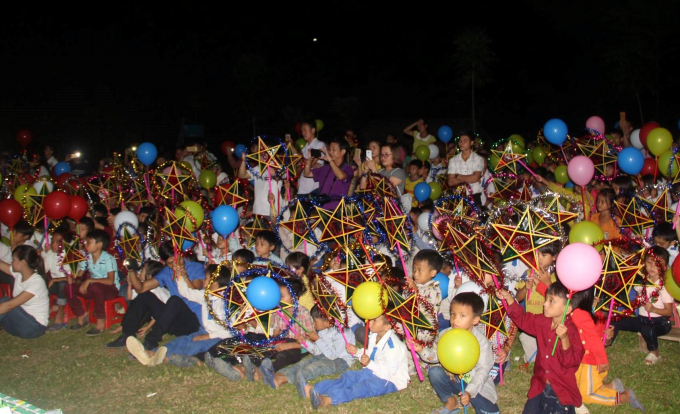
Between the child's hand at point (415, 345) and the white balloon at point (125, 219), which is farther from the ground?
the white balloon at point (125, 219)

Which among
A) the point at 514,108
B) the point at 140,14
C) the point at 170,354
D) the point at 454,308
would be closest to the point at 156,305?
the point at 170,354

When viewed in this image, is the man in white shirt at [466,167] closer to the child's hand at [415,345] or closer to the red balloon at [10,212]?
the child's hand at [415,345]

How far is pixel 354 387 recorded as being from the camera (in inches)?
184

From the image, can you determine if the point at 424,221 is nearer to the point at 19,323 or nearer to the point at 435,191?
the point at 435,191

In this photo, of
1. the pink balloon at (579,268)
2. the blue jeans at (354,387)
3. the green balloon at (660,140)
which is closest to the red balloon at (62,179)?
the blue jeans at (354,387)

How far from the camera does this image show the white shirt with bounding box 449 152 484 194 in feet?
26.6

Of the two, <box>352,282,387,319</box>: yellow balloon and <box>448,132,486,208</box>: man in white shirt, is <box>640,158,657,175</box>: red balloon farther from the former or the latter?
<box>352,282,387,319</box>: yellow balloon

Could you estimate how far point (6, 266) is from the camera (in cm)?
694

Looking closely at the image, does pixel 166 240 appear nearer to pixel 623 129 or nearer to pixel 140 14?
pixel 623 129

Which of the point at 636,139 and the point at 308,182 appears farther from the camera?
the point at 636,139

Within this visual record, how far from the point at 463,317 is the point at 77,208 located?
5.20m

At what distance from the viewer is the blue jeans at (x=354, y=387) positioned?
4645 millimetres

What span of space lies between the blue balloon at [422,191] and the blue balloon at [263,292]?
3931 millimetres

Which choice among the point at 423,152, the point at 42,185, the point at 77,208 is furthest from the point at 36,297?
the point at 423,152
